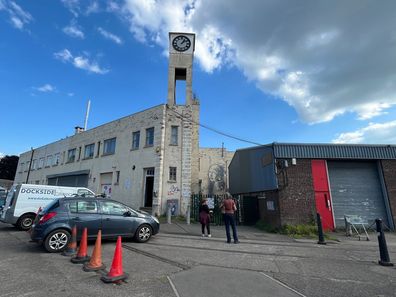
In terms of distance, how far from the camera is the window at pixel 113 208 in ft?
27.1

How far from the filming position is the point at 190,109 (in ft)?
63.0

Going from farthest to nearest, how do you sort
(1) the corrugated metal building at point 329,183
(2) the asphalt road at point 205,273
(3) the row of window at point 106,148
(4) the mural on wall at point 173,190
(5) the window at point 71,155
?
(5) the window at point 71,155
(3) the row of window at point 106,148
(4) the mural on wall at point 173,190
(1) the corrugated metal building at point 329,183
(2) the asphalt road at point 205,273

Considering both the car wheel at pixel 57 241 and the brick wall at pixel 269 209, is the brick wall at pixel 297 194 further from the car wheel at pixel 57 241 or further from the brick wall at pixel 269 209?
the car wheel at pixel 57 241

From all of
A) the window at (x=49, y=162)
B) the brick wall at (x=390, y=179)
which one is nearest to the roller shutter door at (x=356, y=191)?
the brick wall at (x=390, y=179)

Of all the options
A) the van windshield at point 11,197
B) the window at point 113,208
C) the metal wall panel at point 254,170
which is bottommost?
the window at point 113,208

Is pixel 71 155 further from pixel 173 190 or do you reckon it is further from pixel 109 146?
→ pixel 173 190

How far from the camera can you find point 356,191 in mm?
13875

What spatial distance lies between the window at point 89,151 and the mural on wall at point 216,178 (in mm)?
15155

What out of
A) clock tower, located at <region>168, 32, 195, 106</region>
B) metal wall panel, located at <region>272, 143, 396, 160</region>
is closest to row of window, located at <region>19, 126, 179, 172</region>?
clock tower, located at <region>168, 32, 195, 106</region>

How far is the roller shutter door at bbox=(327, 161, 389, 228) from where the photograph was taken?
531 inches

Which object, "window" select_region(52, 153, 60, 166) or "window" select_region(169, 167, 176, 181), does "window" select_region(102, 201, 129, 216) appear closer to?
"window" select_region(169, 167, 176, 181)

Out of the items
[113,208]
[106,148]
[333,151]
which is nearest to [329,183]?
[333,151]

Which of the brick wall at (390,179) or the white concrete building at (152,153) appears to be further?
the white concrete building at (152,153)

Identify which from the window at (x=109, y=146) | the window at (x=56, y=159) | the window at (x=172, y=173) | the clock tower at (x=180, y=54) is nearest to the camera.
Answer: the window at (x=172, y=173)
